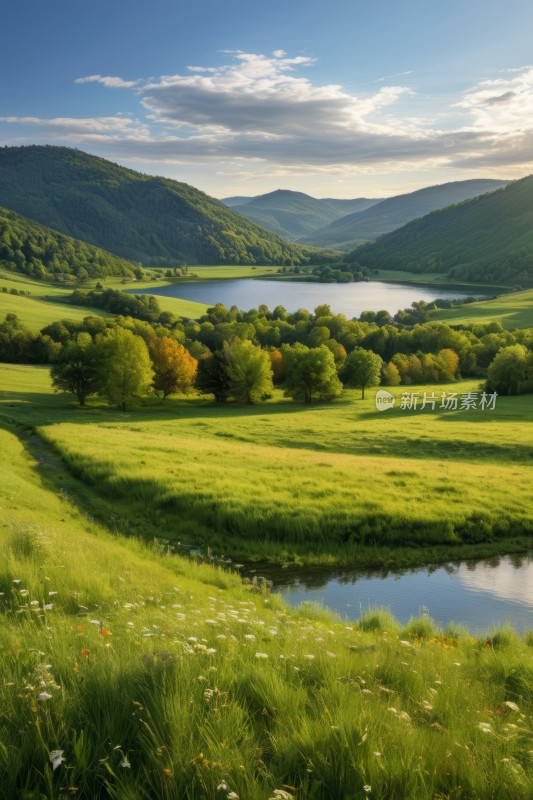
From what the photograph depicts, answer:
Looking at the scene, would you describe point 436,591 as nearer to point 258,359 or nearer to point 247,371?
point 258,359

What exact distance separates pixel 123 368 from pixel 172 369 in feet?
33.1

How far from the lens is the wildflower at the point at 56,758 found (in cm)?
388

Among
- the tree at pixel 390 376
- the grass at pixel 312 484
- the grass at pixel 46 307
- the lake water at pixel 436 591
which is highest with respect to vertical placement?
the grass at pixel 46 307

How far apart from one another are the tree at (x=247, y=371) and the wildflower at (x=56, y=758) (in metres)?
67.4

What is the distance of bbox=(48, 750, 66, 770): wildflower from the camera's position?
12.7 ft

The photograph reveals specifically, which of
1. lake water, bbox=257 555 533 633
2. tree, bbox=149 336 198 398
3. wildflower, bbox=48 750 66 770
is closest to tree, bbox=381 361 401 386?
tree, bbox=149 336 198 398

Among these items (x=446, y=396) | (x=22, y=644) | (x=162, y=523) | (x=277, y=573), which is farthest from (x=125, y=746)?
(x=446, y=396)

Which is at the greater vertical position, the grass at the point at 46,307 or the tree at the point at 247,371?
the grass at the point at 46,307

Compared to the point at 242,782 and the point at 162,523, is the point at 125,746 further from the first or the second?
the point at 162,523

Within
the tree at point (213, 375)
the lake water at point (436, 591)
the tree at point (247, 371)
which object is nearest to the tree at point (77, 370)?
the tree at point (213, 375)

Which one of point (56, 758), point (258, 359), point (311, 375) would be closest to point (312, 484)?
point (56, 758)

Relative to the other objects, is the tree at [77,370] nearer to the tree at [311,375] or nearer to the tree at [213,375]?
the tree at [213,375]

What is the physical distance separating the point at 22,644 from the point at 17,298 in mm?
163592

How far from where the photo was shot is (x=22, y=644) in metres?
6.05
